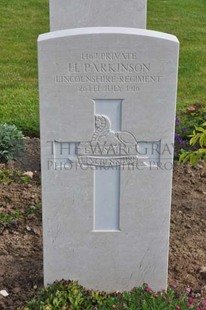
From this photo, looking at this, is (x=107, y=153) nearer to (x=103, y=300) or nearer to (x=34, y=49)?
(x=103, y=300)

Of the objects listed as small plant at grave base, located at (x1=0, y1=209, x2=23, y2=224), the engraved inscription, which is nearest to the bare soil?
small plant at grave base, located at (x1=0, y1=209, x2=23, y2=224)

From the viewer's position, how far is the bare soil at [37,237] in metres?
3.96

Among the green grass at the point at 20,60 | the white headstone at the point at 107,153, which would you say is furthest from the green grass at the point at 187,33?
the white headstone at the point at 107,153

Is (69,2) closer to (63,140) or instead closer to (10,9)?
(63,140)

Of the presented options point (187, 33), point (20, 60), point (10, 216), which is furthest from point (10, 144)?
point (187, 33)

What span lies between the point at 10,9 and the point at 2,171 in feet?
28.7

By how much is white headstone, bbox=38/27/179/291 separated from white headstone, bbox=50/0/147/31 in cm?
275

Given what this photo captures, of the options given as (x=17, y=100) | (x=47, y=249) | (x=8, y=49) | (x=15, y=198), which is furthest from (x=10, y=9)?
(x=47, y=249)

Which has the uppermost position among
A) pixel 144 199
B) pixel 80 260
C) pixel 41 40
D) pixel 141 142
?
pixel 41 40

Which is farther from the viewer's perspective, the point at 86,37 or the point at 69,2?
the point at 69,2

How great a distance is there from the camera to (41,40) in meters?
3.26

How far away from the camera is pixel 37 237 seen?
457 cm

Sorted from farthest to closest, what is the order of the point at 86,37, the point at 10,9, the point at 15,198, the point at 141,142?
1. the point at 10,9
2. the point at 15,198
3. the point at 141,142
4. the point at 86,37

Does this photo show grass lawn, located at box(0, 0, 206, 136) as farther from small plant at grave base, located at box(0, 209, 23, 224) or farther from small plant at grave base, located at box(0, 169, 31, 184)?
small plant at grave base, located at box(0, 209, 23, 224)
